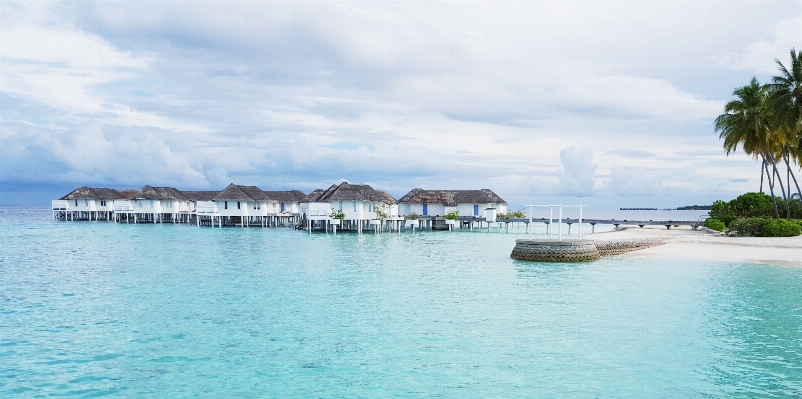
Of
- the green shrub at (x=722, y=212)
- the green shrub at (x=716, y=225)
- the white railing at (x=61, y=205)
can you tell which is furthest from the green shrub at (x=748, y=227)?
the white railing at (x=61, y=205)

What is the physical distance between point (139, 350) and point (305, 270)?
12.3 m

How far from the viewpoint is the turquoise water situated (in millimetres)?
8930

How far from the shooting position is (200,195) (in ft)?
236

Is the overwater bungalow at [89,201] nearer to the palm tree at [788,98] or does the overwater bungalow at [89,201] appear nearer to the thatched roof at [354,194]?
the thatched roof at [354,194]

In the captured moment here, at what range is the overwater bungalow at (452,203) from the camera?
59.0 m

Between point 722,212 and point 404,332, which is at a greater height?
point 722,212

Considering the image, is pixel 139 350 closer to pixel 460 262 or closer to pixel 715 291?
pixel 715 291

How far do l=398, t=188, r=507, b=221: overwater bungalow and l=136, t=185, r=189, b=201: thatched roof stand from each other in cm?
2746

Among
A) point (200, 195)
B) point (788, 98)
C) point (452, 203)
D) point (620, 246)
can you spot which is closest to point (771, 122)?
point (788, 98)

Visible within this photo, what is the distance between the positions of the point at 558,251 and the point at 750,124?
2389 cm

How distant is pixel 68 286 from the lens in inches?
738

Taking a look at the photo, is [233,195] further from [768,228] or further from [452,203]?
[768,228]

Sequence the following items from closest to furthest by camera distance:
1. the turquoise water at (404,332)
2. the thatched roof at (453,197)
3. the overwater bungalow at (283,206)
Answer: the turquoise water at (404,332), the thatched roof at (453,197), the overwater bungalow at (283,206)

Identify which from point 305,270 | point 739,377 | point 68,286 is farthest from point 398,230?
point 739,377
